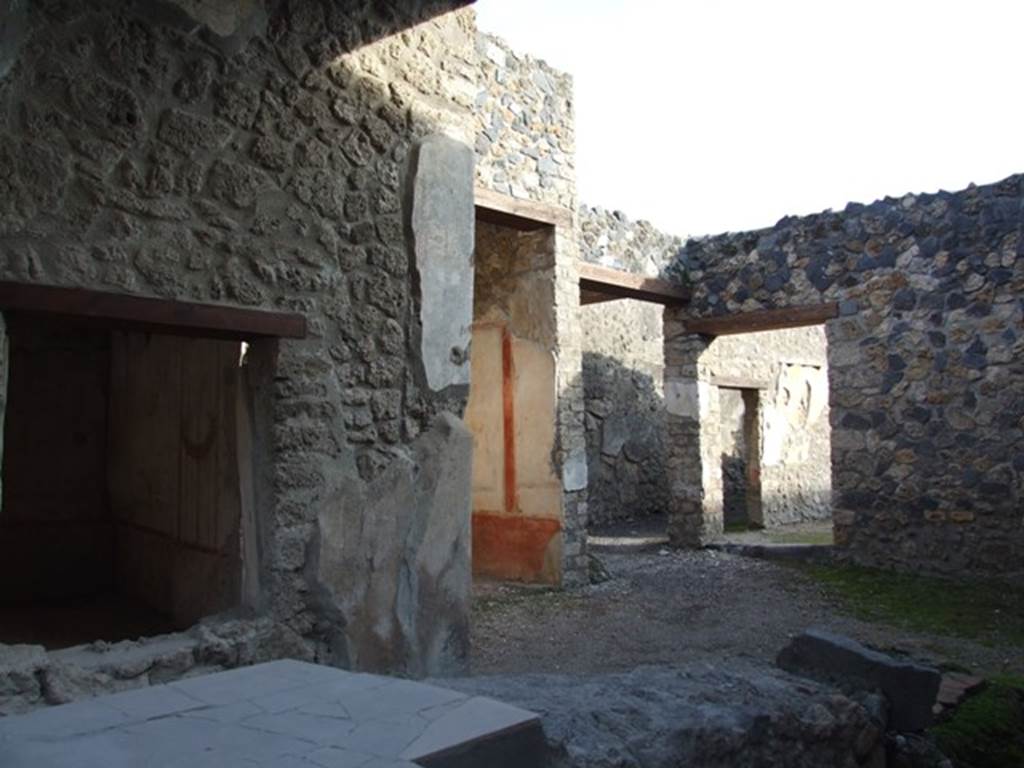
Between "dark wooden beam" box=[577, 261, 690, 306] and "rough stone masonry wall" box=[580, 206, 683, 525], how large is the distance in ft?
5.90

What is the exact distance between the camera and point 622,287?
27.3ft

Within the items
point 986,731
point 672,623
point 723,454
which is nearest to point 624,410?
point 723,454

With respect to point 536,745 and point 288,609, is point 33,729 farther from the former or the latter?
point 288,609

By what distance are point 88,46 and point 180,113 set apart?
33cm

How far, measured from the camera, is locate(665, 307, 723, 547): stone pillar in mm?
9188

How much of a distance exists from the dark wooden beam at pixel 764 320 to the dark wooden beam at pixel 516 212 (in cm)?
253

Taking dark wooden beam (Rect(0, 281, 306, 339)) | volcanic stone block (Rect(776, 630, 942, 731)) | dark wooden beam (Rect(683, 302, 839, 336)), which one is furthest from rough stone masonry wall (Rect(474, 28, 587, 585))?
dark wooden beam (Rect(0, 281, 306, 339))

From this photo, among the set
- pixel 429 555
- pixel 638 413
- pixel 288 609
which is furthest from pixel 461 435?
pixel 638 413

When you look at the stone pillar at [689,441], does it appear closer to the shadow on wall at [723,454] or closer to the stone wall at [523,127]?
the shadow on wall at [723,454]

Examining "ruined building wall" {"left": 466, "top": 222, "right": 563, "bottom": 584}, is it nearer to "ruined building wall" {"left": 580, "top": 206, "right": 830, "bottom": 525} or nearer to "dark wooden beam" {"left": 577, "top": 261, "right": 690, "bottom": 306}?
"dark wooden beam" {"left": 577, "top": 261, "right": 690, "bottom": 306}

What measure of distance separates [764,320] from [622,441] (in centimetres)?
329

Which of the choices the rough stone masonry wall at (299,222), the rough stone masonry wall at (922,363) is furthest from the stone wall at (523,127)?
the rough stone masonry wall at (922,363)

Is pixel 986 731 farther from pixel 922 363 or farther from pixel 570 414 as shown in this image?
pixel 922 363

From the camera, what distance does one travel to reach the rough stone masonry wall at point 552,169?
6578mm
